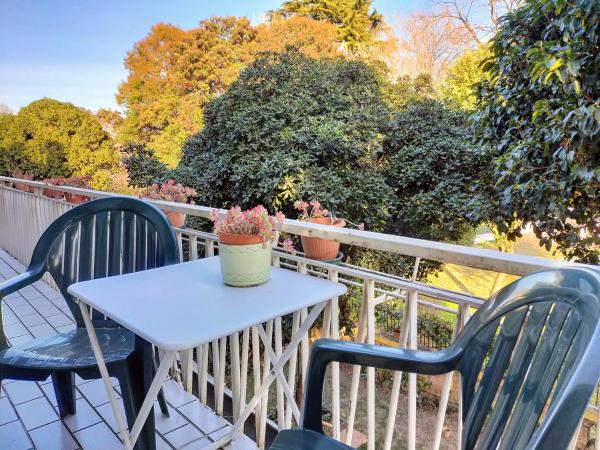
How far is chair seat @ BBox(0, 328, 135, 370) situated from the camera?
4.77 feet

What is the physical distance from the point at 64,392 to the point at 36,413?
230mm

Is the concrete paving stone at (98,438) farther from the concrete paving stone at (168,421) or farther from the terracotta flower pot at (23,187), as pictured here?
the terracotta flower pot at (23,187)

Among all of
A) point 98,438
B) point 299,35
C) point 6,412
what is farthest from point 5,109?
point 98,438

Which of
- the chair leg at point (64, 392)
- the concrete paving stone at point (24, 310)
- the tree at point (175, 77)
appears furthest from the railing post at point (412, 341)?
the tree at point (175, 77)

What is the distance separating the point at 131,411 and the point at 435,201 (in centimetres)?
617

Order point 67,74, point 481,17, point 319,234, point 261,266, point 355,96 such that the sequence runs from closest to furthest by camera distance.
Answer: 1. point 261,266
2. point 319,234
3. point 355,96
4. point 481,17
5. point 67,74

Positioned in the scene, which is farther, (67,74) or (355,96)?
(67,74)

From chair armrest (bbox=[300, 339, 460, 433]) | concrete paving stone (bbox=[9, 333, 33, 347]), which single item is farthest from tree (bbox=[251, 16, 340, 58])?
chair armrest (bbox=[300, 339, 460, 433])

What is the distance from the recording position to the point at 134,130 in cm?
1459

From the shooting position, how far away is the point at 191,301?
1.26m

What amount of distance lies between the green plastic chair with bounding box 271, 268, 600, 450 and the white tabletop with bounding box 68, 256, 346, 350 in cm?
23

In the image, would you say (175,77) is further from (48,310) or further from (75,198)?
(48,310)

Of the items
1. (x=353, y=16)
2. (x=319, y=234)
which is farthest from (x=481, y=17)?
(x=319, y=234)

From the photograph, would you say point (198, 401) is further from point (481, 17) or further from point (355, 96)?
point (481, 17)
